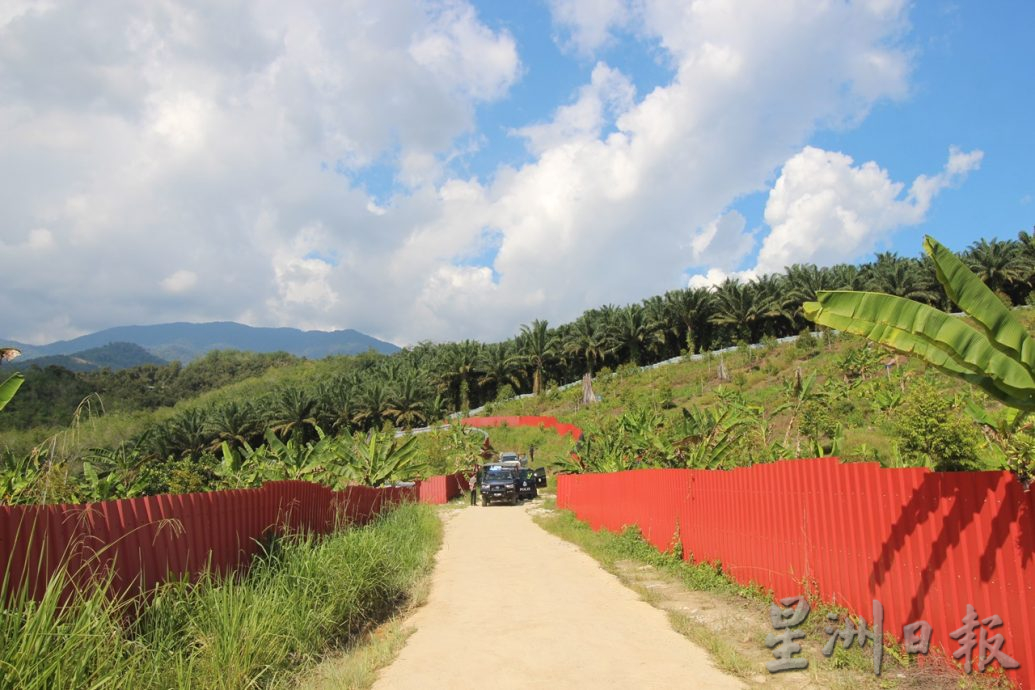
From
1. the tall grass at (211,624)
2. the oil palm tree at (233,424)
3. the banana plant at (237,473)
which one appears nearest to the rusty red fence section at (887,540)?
the tall grass at (211,624)

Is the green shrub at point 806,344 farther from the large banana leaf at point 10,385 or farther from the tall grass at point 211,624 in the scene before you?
the large banana leaf at point 10,385

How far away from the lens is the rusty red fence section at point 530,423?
145 ft

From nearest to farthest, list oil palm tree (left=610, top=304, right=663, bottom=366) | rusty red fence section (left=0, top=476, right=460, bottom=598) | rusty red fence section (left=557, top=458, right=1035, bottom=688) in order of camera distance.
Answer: rusty red fence section (left=0, top=476, right=460, bottom=598)
rusty red fence section (left=557, top=458, right=1035, bottom=688)
oil palm tree (left=610, top=304, right=663, bottom=366)

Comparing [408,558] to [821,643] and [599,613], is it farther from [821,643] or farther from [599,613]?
[821,643]

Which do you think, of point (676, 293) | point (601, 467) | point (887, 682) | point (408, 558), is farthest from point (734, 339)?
point (887, 682)

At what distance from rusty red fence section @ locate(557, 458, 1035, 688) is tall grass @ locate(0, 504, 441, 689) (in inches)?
193

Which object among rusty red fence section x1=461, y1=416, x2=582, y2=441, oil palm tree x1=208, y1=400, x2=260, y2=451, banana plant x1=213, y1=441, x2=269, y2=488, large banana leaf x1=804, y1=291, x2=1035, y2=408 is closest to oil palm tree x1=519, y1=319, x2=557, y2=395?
rusty red fence section x1=461, y1=416, x2=582, y2=441

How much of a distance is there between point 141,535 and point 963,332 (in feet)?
21.5

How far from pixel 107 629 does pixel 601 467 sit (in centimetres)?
1676

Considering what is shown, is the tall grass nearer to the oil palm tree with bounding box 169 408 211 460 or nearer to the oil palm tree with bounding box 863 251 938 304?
the oil palm tree with bounding box 863 251 938 304

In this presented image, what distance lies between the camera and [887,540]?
6.22 meters

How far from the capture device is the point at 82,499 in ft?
31.6

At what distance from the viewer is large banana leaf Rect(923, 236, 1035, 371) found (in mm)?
4707

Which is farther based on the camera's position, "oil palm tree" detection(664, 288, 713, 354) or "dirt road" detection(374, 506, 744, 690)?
"oil palm tree" detection(664, 288, 713, 354)
